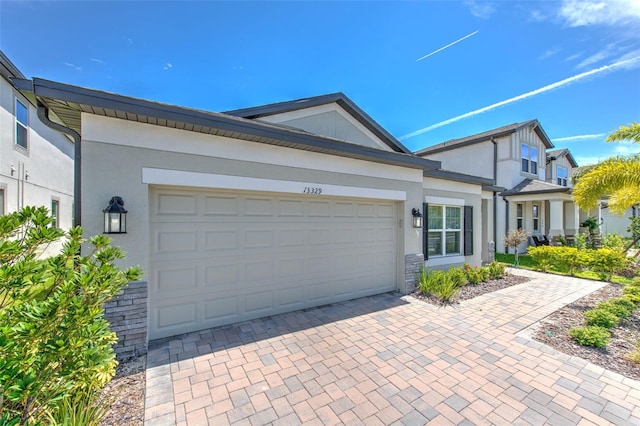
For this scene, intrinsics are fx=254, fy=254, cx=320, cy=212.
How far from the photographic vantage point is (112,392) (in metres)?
3.19

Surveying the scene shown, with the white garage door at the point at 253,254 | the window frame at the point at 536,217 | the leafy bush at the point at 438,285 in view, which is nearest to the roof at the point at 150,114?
the white garage door at the point at 253,254

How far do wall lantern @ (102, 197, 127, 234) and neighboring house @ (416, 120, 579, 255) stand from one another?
16.2 m

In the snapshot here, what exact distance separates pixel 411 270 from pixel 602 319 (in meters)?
3.84

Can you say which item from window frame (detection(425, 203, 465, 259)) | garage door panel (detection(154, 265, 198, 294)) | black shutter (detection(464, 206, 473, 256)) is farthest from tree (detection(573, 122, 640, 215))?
garage door panel (detection(154, 265, 198, 294))

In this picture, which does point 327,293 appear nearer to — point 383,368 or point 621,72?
point 383,368

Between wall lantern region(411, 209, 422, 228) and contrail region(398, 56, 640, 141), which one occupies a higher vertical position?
contrail region(398, 56, 640, 141)

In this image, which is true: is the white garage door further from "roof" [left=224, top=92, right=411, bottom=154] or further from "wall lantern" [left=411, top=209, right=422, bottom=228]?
"roof" [left=224, top=92, right=411, bottom=154]

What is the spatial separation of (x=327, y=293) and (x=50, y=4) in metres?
9.23

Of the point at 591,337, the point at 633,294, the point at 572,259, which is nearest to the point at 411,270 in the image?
the point at 591,337

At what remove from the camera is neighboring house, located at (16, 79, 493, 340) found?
13.1 ft

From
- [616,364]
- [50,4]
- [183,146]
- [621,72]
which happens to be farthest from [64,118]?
[621,72]

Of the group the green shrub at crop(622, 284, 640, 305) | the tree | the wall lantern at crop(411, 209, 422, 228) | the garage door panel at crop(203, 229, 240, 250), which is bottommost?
the green shrub at crop(622, 284, 640, 305)

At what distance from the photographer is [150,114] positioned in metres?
3.89

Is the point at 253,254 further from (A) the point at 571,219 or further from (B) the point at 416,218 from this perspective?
(A) the point at 571,219
